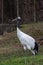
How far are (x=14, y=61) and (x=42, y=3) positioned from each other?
38.1 ft

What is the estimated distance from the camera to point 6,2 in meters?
19.4

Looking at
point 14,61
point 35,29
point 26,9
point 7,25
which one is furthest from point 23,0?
point 14,61

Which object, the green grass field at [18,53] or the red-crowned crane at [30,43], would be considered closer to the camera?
the green grass field at [18,53]

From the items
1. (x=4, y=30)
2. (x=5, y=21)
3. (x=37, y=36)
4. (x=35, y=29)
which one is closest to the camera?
(x=37, y=36)

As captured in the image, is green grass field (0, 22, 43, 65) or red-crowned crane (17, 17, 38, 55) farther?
red-crowned crane (17, 17, 38, 55)

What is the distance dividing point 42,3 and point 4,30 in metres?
3.29

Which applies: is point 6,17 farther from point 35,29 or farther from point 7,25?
point 35,29

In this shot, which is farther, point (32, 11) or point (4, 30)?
point (32, 11)

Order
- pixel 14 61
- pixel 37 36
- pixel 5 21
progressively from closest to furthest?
pixel 14 61
pixel 37 36
pixel 5 21

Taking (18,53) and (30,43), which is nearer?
(30,43)

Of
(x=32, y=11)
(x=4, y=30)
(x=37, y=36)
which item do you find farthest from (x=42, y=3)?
(x=37, y=36)

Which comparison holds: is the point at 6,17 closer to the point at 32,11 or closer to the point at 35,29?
the point at 32,11

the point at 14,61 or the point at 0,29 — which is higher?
the point at 14,61

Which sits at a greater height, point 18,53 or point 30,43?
point 30,43
